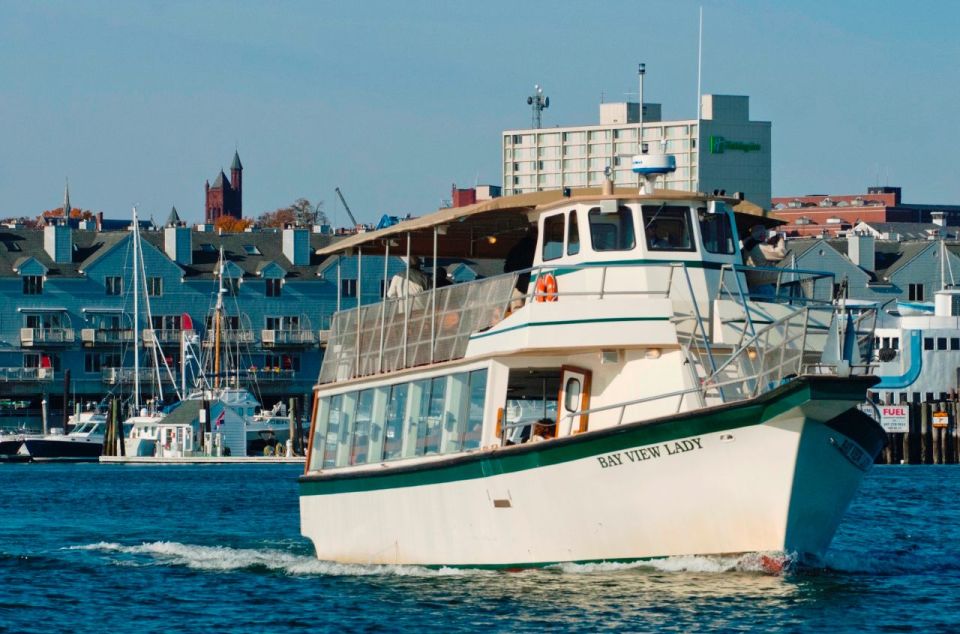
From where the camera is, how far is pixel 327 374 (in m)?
35.6

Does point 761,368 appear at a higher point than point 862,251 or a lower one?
lower

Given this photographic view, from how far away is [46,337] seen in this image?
11631 centimetres

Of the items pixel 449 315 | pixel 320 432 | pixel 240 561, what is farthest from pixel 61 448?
pixel 449 315

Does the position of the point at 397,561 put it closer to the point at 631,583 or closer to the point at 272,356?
the point at 631,583

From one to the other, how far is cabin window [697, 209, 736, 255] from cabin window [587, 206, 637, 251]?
1153mm

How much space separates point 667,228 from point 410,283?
6298 mm

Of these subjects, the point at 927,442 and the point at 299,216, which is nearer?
the point at 927,442

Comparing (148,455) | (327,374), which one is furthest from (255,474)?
(327,374)

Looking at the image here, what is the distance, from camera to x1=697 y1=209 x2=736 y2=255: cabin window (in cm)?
2912

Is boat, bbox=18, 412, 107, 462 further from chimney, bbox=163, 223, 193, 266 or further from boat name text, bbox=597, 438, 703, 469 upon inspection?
boat name text, bbox=597, 438, 703, 469

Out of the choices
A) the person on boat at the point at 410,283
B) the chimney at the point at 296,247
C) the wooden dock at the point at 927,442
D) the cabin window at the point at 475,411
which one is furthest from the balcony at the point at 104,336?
the cabin window at the point at 475,411

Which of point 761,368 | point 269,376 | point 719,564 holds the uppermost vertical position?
point 761,368

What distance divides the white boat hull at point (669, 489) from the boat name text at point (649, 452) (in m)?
0.01

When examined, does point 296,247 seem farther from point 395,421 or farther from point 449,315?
point 449,315
